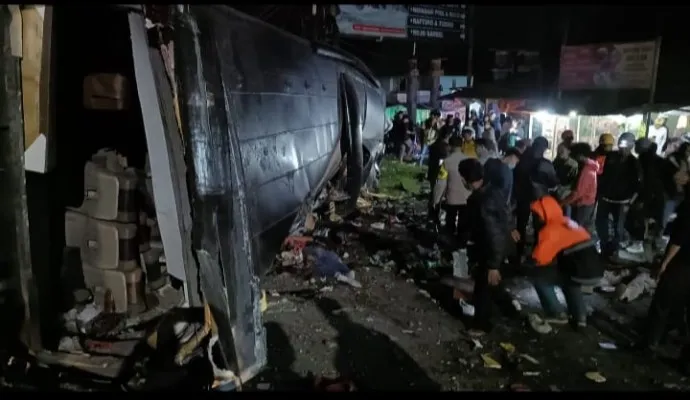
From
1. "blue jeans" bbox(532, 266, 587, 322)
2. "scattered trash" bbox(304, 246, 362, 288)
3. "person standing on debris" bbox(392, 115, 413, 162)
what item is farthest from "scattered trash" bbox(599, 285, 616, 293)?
"person standing on debris" bbox(392, 115, 413, 162)

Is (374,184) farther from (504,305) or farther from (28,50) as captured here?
(28,50)

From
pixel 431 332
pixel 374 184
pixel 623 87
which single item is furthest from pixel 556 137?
pixel 431 332

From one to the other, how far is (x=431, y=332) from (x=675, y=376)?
2.04m

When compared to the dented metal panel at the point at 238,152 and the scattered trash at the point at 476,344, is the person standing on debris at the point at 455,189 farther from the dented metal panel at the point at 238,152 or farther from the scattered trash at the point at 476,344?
the dented metal panel at the point at 238,152

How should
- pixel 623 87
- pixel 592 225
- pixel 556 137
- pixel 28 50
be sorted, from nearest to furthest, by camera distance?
1. pixel 28 50
2. pixel 592 225
3. pixel 623 87
4. pixel 556 137

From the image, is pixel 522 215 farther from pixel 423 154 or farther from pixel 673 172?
pixel 423 154

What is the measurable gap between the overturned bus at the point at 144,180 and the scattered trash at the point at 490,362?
2.04 m

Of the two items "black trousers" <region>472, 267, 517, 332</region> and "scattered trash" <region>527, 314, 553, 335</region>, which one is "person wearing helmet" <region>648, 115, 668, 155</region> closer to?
"scattered trash" <region>527, 314, 553, 335</region>

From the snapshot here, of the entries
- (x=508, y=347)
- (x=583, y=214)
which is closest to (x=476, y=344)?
(x=508, y=347)

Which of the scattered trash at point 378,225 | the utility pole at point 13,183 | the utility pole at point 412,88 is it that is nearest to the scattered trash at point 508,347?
the utility pole at point 13,183

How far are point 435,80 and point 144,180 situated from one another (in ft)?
60.7

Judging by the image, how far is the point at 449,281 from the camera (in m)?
6.00

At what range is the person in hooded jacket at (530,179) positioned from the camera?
6965 mm

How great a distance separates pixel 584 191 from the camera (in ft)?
23.1
